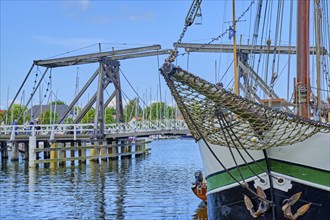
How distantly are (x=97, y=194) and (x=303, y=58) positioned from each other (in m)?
13.9

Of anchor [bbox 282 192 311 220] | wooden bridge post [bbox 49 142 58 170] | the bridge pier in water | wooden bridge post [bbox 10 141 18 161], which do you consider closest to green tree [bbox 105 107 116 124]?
the bridge pier in water

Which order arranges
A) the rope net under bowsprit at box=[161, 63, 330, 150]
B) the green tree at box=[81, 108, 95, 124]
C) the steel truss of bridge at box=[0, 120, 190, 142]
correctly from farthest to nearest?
the green tree at box=[81, 108, 95, 124] < the steel truss of bridge at box=[0, 120, 190, 142] < the rope net under bowsprit at box=[161, 63, 330, 150]

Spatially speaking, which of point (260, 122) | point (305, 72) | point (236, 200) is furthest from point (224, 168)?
point (305, 72)

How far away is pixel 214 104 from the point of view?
8.14m

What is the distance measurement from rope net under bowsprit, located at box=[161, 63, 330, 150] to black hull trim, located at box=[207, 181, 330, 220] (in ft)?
2.86

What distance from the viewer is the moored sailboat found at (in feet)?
26.5

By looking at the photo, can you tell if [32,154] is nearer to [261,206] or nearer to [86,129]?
[86,129]

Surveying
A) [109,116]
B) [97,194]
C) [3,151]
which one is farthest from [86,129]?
[109,116]

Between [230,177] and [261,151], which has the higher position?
[261,151]

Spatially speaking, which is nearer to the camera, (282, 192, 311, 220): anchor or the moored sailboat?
the moored sailboat

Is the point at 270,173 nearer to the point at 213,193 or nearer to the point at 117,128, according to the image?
the point at 213,193

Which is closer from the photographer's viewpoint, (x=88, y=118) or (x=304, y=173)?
(x=304, y=173)

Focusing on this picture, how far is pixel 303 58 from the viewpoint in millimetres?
10648

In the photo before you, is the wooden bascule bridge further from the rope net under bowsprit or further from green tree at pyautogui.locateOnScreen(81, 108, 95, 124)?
green tree at pyautogui.locateOnScreen(81, 108, 95, 124)
